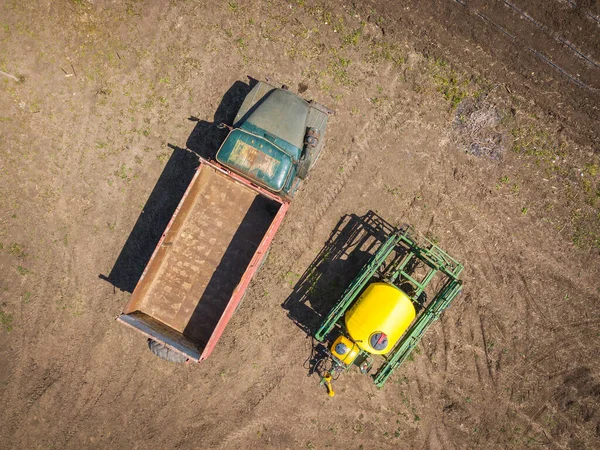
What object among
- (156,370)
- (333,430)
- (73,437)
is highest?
(333,430)

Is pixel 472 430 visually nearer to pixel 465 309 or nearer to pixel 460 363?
pixel 460 363

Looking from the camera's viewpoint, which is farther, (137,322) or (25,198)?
(25,198)

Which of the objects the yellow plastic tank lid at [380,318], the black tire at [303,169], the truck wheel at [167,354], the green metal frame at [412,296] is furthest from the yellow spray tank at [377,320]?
the truck wheel at [167,354]

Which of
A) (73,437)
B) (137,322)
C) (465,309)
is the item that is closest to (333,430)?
(465,309)

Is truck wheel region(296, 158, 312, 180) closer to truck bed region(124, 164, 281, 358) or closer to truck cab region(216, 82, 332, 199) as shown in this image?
truck cab region(216, 82, 332, 199)

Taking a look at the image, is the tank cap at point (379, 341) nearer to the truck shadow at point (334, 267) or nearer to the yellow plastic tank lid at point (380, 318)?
the yellow plastic tank lid at point (380, 318)

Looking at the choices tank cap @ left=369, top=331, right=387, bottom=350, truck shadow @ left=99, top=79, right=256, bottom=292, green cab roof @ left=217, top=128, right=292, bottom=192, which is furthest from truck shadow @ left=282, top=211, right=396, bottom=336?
truck shadow @ left=99, top=79, right=256, bottom=292

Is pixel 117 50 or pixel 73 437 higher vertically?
pixel 117 50
